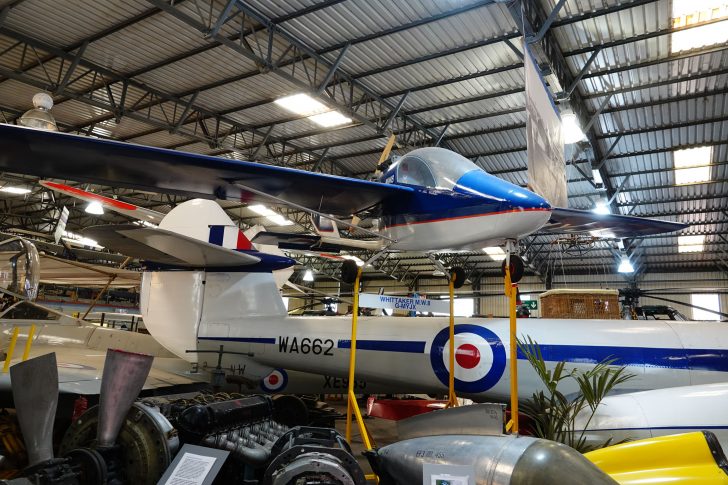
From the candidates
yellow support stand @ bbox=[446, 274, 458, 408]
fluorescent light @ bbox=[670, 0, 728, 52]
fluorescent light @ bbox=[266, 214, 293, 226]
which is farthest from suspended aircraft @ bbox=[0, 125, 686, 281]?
fluorescent light @ bbox=[266, 214, 293, 226]

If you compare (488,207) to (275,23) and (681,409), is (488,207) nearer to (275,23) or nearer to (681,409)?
(681,409)

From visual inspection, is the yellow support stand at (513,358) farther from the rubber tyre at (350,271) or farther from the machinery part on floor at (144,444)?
the machinery part on floor at (144,444)

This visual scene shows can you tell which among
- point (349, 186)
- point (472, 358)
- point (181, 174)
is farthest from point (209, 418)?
point (472, 358)

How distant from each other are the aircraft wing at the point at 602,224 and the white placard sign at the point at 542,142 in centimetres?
27

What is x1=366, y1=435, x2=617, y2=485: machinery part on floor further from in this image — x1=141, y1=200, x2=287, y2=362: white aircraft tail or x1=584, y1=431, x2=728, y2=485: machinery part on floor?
x1=141, y1=200, x2=287, y2=362: white aircraft tail

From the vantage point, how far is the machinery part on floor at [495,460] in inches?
93.4

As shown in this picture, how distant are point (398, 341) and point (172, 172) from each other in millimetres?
3313

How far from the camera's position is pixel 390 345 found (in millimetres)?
5688

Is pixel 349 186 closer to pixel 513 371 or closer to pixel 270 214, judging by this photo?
pixel 513 371

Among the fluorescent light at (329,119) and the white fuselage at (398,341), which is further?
the fluorescent light at (329,119)

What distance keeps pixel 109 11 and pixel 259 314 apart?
273 inches

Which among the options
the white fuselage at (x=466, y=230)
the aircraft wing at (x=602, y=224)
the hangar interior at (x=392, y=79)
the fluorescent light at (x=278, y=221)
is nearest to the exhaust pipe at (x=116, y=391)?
the white fuselage at (x=466, y=230)

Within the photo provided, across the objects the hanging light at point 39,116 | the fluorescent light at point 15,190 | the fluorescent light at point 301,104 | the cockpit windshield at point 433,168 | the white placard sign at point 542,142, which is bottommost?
the cockpit windshield at point 433,168

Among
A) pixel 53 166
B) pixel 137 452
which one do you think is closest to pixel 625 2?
pixel 53 166
